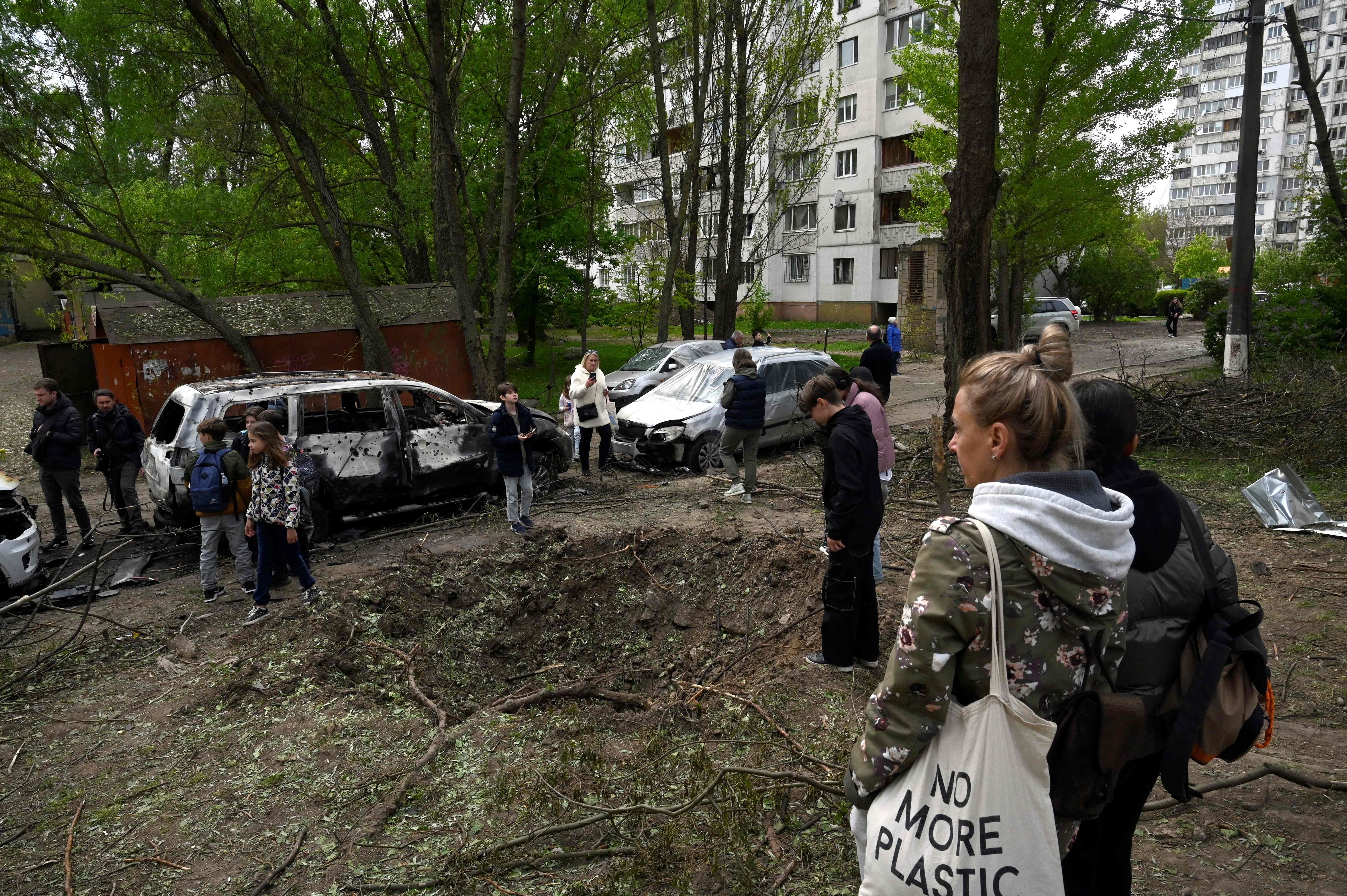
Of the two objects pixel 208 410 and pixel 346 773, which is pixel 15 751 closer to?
pixel 346 773

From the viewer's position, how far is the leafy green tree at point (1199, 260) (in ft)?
209

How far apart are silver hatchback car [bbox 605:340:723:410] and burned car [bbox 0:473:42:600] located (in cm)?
914

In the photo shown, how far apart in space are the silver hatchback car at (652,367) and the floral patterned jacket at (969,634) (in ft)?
43.2

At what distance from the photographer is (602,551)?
8273 mm

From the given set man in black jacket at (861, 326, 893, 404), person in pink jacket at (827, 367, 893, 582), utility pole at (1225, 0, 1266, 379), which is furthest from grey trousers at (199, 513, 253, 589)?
utility pole at (1225, 0, 1266, 379)

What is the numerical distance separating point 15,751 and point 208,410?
4.10 m

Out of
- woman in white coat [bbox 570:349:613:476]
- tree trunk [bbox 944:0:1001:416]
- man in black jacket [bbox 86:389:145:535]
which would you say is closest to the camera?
tree trunk [bbox 944:0:1001:416]

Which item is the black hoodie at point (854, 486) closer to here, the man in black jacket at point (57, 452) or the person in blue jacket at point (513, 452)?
the person in blue jacket at point (513, 452)

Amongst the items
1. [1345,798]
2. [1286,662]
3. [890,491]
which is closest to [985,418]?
[1345,798]

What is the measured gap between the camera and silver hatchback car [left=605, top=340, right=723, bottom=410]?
15727mm

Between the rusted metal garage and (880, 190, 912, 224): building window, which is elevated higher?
(880, 190, 912, 224): building window

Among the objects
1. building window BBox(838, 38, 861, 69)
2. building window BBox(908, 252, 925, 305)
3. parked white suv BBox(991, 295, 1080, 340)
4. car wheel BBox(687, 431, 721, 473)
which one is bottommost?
car wheel BBox(687, 431, 721, 473)

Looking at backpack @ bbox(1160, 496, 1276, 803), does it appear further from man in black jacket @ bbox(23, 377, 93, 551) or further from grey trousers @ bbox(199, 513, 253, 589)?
man in black jacket @ bbox(23, 377, 93, 551)

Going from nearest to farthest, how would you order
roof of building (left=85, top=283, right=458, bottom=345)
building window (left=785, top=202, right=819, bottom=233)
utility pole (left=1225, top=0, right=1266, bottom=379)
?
roof of building (left=85, top=283, right=458, bottom=345) < utility pole (left=1225, top=0, right=1266, bottom=379) < building window (left=785, top=202, right=819, bottom=233)
